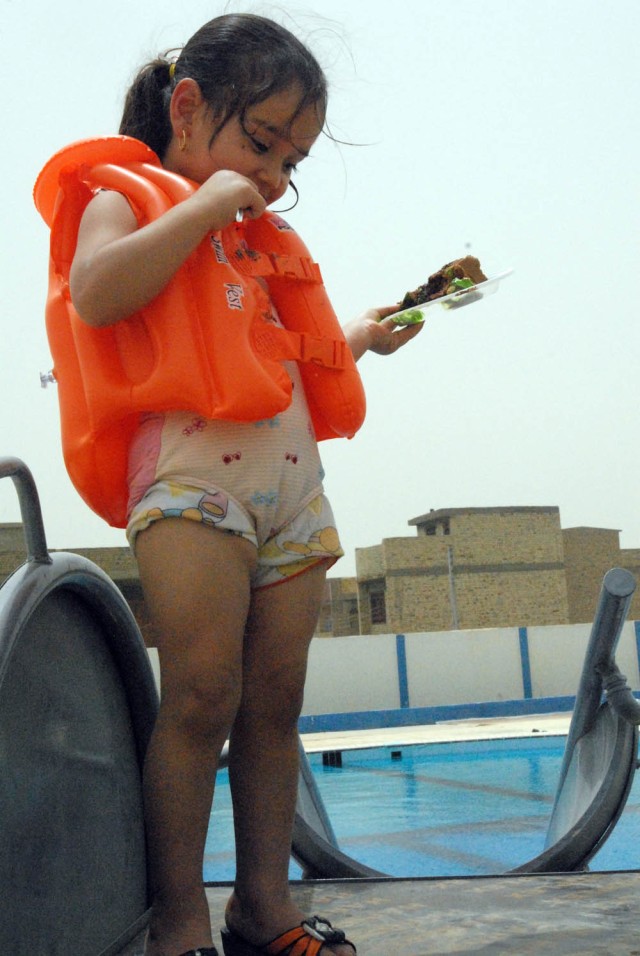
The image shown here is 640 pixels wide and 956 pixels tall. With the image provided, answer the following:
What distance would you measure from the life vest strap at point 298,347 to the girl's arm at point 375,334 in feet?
0.66

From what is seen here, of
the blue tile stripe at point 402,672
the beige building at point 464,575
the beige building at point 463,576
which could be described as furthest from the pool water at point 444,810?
the beige building at point 464,575

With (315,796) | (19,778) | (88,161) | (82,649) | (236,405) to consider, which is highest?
(88,161)

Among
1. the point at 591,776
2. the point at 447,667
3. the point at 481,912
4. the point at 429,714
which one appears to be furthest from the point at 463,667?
the point at 481,912

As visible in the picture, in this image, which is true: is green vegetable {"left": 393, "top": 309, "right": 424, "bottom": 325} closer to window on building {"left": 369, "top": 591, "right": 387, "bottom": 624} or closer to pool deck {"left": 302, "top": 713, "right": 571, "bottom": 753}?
pool deck {"left": 302, "top": 713, "right": 571, "bottom": 753}

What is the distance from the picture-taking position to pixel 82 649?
4.74 feet

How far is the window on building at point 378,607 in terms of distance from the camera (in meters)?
34.4

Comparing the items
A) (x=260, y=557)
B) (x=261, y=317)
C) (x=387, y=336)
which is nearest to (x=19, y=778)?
(x=260, y=557)

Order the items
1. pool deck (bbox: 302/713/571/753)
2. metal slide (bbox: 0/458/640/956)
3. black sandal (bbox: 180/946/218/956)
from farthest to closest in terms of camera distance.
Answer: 1. pool deck (bbox: 302/713/571/753)
2. black sandal (bbox: 180/946/218/956)
3. metal slide (bbox: 0/458/640/956)

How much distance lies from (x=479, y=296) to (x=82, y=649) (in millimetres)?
920

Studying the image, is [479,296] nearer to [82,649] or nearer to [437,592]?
[82,649]

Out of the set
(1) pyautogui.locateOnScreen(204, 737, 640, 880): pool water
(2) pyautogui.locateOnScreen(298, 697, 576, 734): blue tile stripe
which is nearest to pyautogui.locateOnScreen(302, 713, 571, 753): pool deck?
(1) pyautogui.locateOnScreen(204, 737, 640, 880): pool water

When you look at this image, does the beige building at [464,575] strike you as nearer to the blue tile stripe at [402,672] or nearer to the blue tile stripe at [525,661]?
the blue tile stripe at [525,661]

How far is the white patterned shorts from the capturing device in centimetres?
137

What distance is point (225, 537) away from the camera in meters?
1.38
